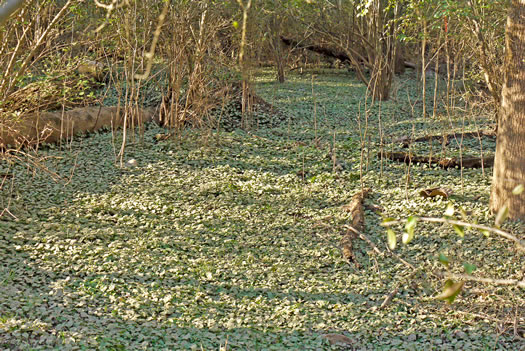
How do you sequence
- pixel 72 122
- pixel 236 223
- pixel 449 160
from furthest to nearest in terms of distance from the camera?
pixel 72 122 < pixel 449 160 < pixel 236 223

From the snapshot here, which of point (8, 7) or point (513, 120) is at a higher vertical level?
point (8, 7)

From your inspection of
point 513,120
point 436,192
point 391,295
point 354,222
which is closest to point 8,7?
point 391,295

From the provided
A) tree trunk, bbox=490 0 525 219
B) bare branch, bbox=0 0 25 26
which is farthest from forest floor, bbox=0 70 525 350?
bare branch, bbox=0 0 25 26

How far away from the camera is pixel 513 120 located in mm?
5773

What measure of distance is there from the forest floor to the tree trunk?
29 centimetres

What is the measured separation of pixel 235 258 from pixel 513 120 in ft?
10.5

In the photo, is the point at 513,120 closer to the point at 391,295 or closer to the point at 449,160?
the point at 449,160

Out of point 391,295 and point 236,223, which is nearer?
point 391,295

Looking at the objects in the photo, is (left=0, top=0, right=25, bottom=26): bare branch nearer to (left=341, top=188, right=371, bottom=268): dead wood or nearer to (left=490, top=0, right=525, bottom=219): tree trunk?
(left=341, top=188, right=371, bottom=268): dead wood

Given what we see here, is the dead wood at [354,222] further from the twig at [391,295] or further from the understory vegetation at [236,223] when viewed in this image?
the twig at [391,295]

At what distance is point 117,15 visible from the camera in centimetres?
803

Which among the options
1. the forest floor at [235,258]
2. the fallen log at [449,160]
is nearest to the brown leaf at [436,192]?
the forest floor at [235,258]

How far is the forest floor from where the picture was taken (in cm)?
417

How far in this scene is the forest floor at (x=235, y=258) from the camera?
4.17 meters
